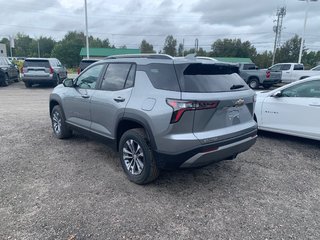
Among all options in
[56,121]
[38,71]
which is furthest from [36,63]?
[56,121]

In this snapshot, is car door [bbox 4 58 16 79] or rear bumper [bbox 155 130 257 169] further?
car door [bbox 4 58 16 79]

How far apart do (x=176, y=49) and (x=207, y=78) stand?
8601cm

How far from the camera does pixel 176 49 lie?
3401 inches

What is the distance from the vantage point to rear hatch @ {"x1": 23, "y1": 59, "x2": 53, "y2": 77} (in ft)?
50.5

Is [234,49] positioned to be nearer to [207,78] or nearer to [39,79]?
[39,79]

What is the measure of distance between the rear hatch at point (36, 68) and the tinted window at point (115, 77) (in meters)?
12.6

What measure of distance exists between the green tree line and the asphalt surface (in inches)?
1926

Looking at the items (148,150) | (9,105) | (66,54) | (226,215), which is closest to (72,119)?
(148,150)

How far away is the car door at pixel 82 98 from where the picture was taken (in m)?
4.65

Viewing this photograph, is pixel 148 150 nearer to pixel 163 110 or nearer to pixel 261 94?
pixel 163 110

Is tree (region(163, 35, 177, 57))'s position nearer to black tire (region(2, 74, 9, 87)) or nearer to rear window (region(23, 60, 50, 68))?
black tire (region(2, 74, 9, 87))

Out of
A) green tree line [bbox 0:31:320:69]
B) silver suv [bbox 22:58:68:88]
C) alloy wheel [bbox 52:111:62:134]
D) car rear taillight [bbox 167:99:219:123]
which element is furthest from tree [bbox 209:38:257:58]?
car rear taillight [bbox 167:99:219:123]

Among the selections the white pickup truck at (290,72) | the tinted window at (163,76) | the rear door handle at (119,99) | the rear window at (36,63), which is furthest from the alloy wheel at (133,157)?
the white pickup truck at (290,72)

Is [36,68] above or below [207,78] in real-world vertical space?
below
